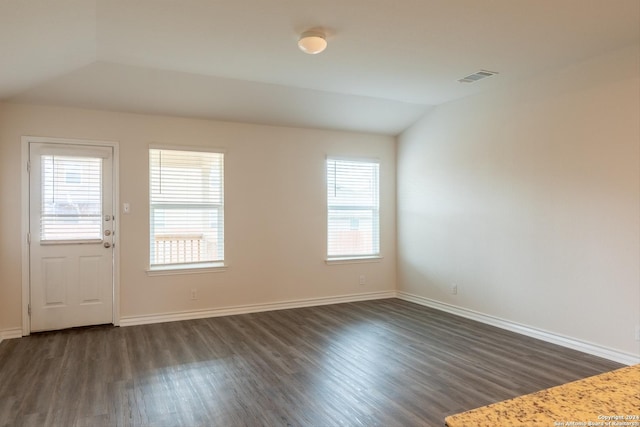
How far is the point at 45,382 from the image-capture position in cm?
306

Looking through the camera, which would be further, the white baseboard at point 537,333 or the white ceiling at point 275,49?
the white baseboard at point 537,333

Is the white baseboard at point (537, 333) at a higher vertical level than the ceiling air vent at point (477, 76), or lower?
lower

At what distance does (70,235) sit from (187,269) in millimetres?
1287

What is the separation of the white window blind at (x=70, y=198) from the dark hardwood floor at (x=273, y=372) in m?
1.08

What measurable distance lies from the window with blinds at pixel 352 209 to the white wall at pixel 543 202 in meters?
0.74

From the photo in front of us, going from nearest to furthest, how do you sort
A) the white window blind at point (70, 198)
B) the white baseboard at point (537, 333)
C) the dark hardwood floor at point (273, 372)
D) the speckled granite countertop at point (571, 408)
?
the speckled granite countertop at point (571, 408), the dark hardwood floor at point (273, 372), the white baseboard at point (537, 333), the white window blind at point (70, 198)

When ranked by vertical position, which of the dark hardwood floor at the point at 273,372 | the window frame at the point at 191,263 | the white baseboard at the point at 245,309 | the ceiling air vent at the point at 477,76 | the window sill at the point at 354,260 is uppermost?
the ceiling air vent at the point at 477,76

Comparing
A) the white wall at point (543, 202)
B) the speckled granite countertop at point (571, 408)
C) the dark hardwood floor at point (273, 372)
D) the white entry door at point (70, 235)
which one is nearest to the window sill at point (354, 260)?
the white wall at point (543, 202)

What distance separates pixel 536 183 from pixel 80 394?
4.35 meters

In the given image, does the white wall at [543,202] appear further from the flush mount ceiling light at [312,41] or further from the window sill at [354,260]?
the flush mount ceiling light at [312,41]

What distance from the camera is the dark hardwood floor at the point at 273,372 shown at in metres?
2.60

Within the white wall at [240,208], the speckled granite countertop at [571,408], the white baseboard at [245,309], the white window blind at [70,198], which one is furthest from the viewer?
the white baseboard at [245,309]

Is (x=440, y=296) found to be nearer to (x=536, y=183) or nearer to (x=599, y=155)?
(x=536, y=183)

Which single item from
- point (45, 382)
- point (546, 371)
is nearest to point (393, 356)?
point (546, 371)
